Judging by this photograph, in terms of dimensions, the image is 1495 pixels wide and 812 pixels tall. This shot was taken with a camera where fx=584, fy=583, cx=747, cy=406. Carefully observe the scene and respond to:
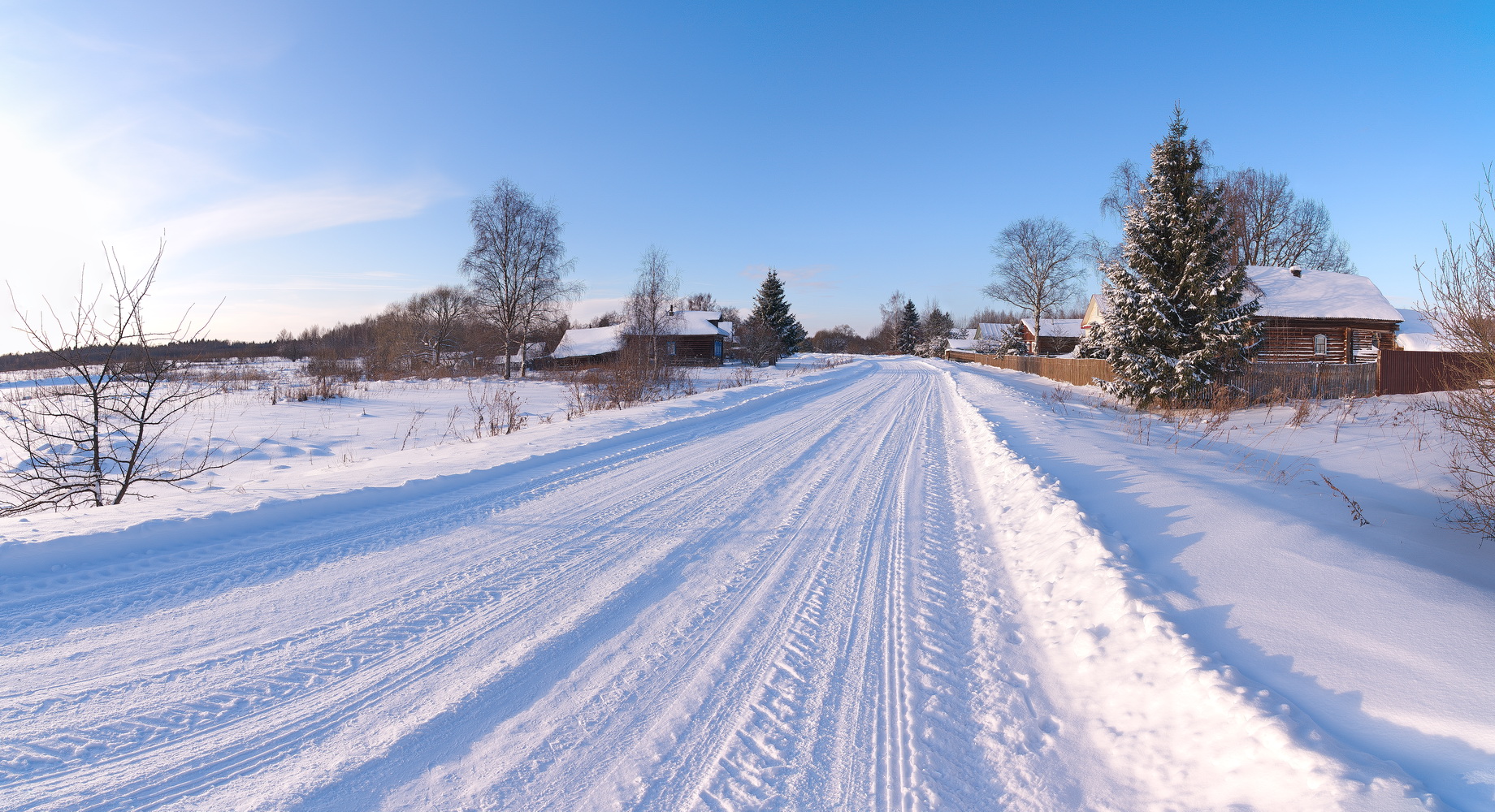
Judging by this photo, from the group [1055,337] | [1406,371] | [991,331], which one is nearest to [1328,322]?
[1406,371]

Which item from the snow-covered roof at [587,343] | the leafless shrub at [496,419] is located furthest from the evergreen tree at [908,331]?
the leafless shrub at [496,419]

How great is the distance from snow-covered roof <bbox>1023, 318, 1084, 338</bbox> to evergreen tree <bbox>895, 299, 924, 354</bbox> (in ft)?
78.9

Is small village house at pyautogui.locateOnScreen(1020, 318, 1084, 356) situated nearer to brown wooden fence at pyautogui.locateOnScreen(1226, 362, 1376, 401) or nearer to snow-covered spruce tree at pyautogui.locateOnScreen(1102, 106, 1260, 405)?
brown wooden fence at pyautogui.locateOnScreen(1226, 362, 1376, 401)

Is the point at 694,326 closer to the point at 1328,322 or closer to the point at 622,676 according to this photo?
the point at 1328,322

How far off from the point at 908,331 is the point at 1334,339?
63.8m

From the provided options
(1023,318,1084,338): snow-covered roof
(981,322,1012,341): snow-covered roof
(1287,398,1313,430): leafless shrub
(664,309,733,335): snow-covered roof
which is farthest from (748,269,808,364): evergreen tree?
(1287,398,1313,430): leafless shrub

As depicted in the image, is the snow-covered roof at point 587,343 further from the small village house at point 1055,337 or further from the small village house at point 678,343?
the small village house at point 1055,337

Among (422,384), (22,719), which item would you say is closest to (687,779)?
(22,719)

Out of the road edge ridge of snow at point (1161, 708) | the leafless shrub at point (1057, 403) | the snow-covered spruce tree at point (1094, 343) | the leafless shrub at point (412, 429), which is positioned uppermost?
the snow-covered spruce tree at point (1094, 343)

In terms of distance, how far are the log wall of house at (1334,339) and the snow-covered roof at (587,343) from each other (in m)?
45.1

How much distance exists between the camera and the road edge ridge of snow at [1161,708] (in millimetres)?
2174

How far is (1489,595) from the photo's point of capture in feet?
12.3

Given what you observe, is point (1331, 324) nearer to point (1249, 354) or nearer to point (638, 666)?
point (1249, 354)

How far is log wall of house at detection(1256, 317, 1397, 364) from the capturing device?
2869 cm
